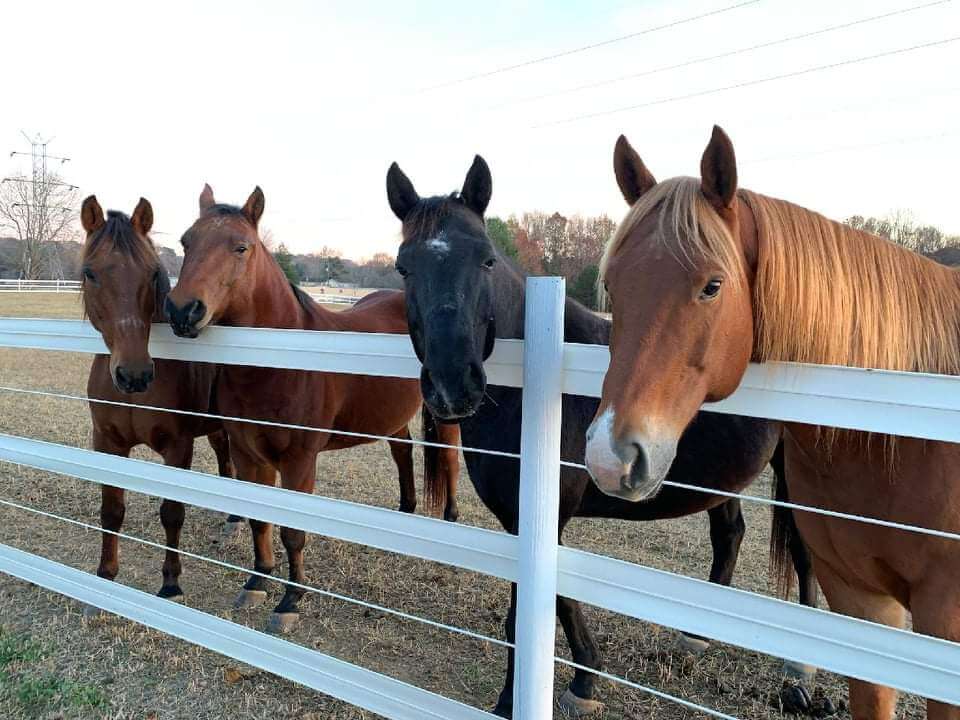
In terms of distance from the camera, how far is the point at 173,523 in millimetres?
3934

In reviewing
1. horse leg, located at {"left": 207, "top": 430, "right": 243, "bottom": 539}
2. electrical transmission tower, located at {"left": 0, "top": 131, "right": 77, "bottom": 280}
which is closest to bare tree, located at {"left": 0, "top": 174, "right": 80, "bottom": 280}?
electrical transmission tower, located at {"left": 0, "top": 131, "right": 77, "bottom": 280}

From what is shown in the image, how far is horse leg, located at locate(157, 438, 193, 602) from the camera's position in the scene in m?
3.84

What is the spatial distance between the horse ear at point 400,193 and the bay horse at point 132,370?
1.54 metres

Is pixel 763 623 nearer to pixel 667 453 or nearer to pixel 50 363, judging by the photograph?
pixel 667 453

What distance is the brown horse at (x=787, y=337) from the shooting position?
141cm

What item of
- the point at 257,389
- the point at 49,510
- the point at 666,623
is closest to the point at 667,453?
the point at 666,623

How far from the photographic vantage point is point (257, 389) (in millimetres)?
3688

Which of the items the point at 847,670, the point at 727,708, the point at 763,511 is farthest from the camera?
the point at 763,511

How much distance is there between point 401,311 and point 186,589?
2.68m

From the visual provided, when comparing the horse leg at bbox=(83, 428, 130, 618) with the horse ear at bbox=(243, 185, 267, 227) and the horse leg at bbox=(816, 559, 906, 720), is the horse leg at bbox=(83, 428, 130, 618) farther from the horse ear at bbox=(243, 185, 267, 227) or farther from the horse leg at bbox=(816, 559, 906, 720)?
the horse leg at bbox=(816, 559, 906, 720)

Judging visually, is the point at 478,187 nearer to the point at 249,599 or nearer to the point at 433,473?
the point at 433,473

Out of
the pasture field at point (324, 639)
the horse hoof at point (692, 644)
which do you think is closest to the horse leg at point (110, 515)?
the pasture field at point (324, 639)

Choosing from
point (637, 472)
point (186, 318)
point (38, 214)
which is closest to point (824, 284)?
point (637, 472)

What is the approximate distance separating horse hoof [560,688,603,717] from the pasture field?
0.24 feet
